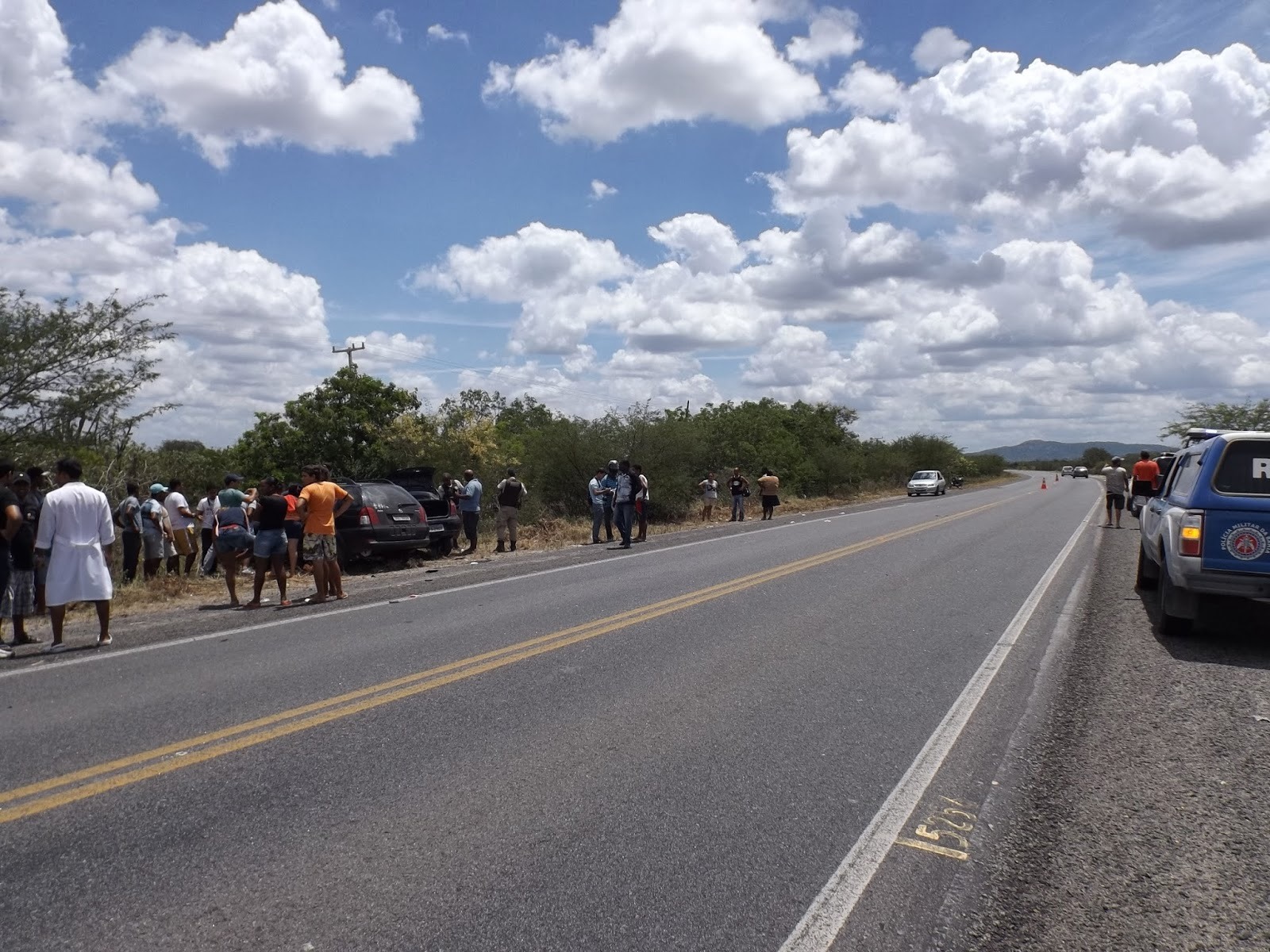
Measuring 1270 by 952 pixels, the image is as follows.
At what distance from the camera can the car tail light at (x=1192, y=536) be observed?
8008 mm

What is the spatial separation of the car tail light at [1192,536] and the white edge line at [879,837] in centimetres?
217

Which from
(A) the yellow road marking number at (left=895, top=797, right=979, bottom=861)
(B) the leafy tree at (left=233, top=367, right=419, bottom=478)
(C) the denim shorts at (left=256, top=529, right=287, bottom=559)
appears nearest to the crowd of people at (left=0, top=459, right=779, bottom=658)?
(C) the denim shorts at (left=256, top=529, right=287, bottom=559)

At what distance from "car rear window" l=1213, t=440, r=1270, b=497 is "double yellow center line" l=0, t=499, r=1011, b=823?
5.42 meters

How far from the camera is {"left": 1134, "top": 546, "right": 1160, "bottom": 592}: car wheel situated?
1155cm

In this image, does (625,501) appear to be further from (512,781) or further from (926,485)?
(926,485)

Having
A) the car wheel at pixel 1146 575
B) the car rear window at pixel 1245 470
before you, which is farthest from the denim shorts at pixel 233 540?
the car wheel at pixel 1146 575

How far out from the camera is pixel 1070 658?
7.95 meters

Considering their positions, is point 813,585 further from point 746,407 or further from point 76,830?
point 746,407

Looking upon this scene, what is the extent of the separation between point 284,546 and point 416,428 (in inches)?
1000

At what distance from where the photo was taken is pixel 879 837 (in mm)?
4191

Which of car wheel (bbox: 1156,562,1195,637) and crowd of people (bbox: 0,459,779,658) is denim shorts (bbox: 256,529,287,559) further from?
car wheel (bbox: 1156,562,1195,637)

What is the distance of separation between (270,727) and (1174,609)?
7.81m

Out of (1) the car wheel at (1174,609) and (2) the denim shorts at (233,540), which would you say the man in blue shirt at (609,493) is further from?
(1) the car wheel at (1174,609)

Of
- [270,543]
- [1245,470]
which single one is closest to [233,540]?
[270,543]
